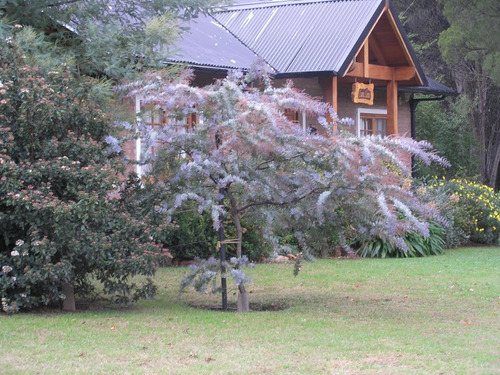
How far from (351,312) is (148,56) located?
13.1 feet

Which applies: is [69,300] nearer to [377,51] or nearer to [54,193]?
[54,193]

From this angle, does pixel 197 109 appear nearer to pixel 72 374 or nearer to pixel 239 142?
pixel 239 142

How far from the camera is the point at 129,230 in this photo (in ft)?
27.6

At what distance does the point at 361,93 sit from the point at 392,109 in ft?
5.35

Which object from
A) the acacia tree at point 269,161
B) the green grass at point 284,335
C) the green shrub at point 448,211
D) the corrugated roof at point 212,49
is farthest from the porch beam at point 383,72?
the acacia tree at point 269,161

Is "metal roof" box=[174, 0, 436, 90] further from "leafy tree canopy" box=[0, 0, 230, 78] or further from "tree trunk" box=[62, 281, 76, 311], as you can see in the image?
"tree trunk" box=[62, 281, 76, 311]

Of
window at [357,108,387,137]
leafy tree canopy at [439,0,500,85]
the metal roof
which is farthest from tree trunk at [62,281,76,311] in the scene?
→ leafy tree canopy at [439,0,500,85]

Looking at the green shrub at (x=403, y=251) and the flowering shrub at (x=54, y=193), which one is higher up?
the flowering shrub at (x=54, y=193)

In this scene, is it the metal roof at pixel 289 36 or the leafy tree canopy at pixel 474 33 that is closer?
the metal roof at pixel 289 36

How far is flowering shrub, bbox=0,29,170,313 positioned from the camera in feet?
26.0

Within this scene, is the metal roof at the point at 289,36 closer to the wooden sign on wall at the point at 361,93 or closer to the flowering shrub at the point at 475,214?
the wooden sign on wall at the point at 361,93

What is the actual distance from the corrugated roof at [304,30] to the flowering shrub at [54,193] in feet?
28.7

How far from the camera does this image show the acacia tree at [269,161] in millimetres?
7863

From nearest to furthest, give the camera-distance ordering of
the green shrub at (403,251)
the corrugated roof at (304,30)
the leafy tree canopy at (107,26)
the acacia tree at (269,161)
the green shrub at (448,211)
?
the acacia tree at (269,161), the leafy tree canopy at (107,26), the green shrub at (403,251), the green shrub at (448,211), the corrugated roof at (304,30)
